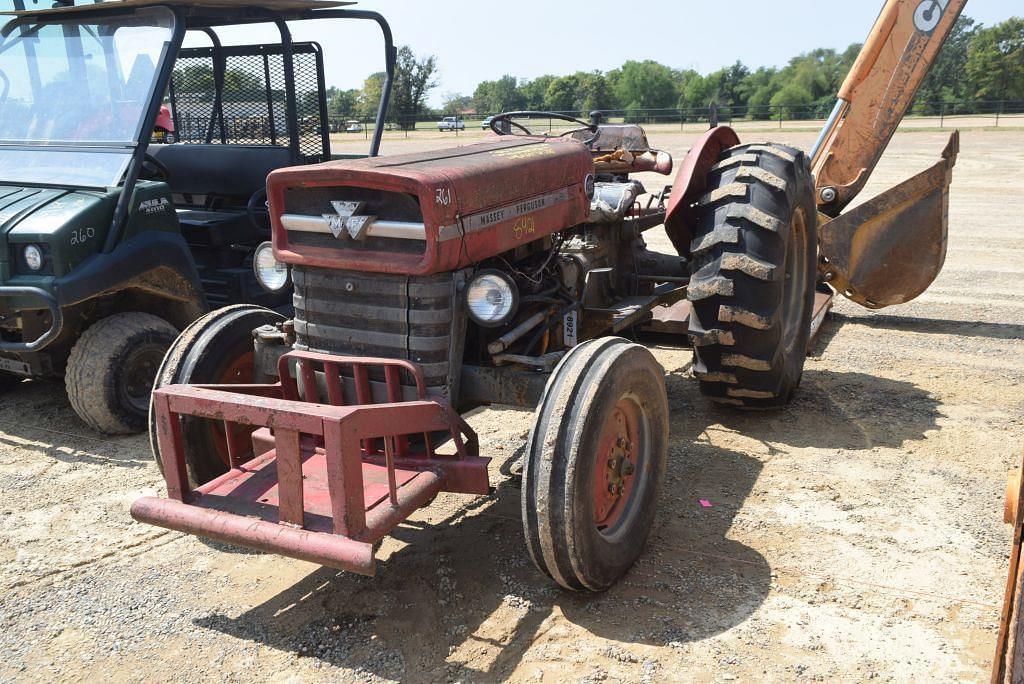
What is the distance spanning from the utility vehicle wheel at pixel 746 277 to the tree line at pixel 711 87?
40.9 m

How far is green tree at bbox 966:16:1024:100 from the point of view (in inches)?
2223

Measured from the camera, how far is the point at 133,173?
5730mm

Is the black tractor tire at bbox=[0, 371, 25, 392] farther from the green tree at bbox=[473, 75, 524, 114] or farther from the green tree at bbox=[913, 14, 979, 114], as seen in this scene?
the green tree at bbox=[913, 14, 979, 114]

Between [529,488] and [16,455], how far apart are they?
11.9ft

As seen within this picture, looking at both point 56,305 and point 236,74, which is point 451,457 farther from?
point 236,74

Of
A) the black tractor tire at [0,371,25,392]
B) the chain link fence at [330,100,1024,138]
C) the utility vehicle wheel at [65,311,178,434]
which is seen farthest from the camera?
the chain link fence at [330,100,1024,138]

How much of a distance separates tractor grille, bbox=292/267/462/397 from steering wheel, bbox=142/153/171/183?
116 inches

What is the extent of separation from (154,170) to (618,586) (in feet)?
14.6

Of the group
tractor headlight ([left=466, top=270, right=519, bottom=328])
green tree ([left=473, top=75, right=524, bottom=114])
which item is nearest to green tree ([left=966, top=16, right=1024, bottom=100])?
green tree ([left=473, top=75, right=524, bottom=114])

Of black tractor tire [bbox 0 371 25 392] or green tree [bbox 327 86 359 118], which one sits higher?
black tractor tire [bbox 0 371 25 392]

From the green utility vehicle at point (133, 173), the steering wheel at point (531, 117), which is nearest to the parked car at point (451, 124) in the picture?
the green utility vehicle at point (133, 173)

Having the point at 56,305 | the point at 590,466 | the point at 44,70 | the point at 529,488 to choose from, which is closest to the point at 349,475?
the point at 529,488

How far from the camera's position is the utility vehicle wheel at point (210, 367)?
4004 mm

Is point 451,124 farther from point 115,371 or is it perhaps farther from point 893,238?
point 115,371
